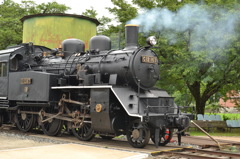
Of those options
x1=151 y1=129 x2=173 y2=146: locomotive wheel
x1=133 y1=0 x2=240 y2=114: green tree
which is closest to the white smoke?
x1=133 y1=0 x2=240 y2=114: green tree

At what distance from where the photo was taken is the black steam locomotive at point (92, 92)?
27.9 ft

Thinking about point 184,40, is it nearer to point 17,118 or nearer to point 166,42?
point 166,42

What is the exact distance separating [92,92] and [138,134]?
76.9 inches

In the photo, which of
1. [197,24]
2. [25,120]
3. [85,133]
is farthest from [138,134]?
[197,24]

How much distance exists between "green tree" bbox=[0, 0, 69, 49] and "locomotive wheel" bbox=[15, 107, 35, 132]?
597 inches

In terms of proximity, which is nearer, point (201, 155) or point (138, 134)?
point (201, 155)

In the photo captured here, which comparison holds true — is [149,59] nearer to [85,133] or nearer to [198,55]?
[85,133]

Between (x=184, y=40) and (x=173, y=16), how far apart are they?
3.88 feet

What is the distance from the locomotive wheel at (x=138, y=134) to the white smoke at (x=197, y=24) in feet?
18.7

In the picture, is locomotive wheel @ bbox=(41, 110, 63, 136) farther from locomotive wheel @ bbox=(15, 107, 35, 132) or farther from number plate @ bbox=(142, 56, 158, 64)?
number plate @ bbox=(142, 56, 158, 64)

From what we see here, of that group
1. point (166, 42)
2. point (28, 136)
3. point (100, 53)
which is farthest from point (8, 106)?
point (166, 42)

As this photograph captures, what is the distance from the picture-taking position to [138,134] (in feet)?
26.5

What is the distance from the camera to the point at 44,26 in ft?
62.2

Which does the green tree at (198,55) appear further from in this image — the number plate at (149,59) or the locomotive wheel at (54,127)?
the locomotive wheel at (54,127)
